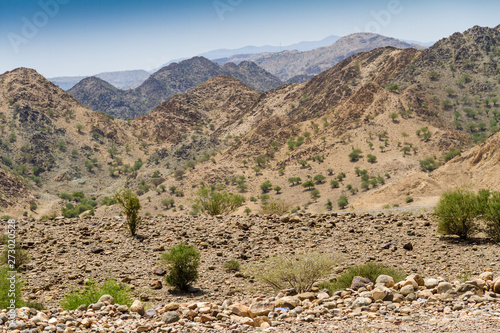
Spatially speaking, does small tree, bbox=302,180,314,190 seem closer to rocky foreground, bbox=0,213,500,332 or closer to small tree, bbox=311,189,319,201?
small tree, bbox=311,189,319,201

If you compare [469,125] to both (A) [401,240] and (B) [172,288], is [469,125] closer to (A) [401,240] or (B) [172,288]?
(A) [401,240]

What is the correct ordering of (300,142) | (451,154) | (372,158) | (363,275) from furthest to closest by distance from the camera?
(300,142) < (372,158) < (451,154) < (363,275)

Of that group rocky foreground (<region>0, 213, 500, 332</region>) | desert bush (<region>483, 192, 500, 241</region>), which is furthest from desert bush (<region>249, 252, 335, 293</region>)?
desert bush (<region>483, 192, 500, 241</region>)

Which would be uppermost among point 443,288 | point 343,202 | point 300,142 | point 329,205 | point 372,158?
point 300,142

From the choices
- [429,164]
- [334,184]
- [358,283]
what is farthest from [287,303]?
[429,164]

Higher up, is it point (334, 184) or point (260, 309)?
point (260, 309)

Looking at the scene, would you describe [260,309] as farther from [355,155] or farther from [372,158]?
[355,155]

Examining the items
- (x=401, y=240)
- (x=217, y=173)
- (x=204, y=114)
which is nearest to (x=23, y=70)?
(x=204, y=114)
